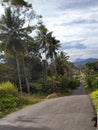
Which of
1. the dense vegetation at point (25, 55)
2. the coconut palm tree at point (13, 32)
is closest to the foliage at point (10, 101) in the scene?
the dense vegetation at point (25, 55)

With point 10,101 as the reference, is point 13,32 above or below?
above

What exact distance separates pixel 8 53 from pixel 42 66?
23.7 m

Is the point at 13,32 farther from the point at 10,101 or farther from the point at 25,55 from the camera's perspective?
the point at 10,101

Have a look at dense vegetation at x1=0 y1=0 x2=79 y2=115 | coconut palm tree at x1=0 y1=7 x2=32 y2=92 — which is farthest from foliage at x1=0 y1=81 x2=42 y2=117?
coconut palm tree at x1=0 y1=7 x2=32 y2=92

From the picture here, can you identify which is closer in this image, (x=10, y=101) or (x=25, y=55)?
(x=10, y=101)

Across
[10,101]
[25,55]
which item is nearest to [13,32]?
[25,55]

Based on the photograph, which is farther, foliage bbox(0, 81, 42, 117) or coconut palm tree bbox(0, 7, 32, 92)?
coconut palm tree bbox(0, 7, 32, 92)

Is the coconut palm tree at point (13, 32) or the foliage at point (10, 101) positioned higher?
the coconut palm tree at point (13, 32)

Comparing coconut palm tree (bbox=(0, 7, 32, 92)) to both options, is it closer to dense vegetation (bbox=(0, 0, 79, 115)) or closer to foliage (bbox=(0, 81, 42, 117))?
dense vegetation (bbox=(0, 0, 79, 115))

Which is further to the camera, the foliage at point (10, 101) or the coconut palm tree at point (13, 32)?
the coconut palm tree at point (13, 32)

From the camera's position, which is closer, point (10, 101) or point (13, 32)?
point (10, 101)

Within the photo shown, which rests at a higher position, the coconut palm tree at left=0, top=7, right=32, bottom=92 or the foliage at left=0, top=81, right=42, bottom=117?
the coconut palm tree at left=0, top=7, right=32, bottom=92

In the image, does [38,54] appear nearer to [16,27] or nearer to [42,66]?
[42,66]

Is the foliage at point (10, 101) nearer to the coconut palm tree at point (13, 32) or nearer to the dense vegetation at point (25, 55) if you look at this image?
the dense vegetation at point (25, 55)
